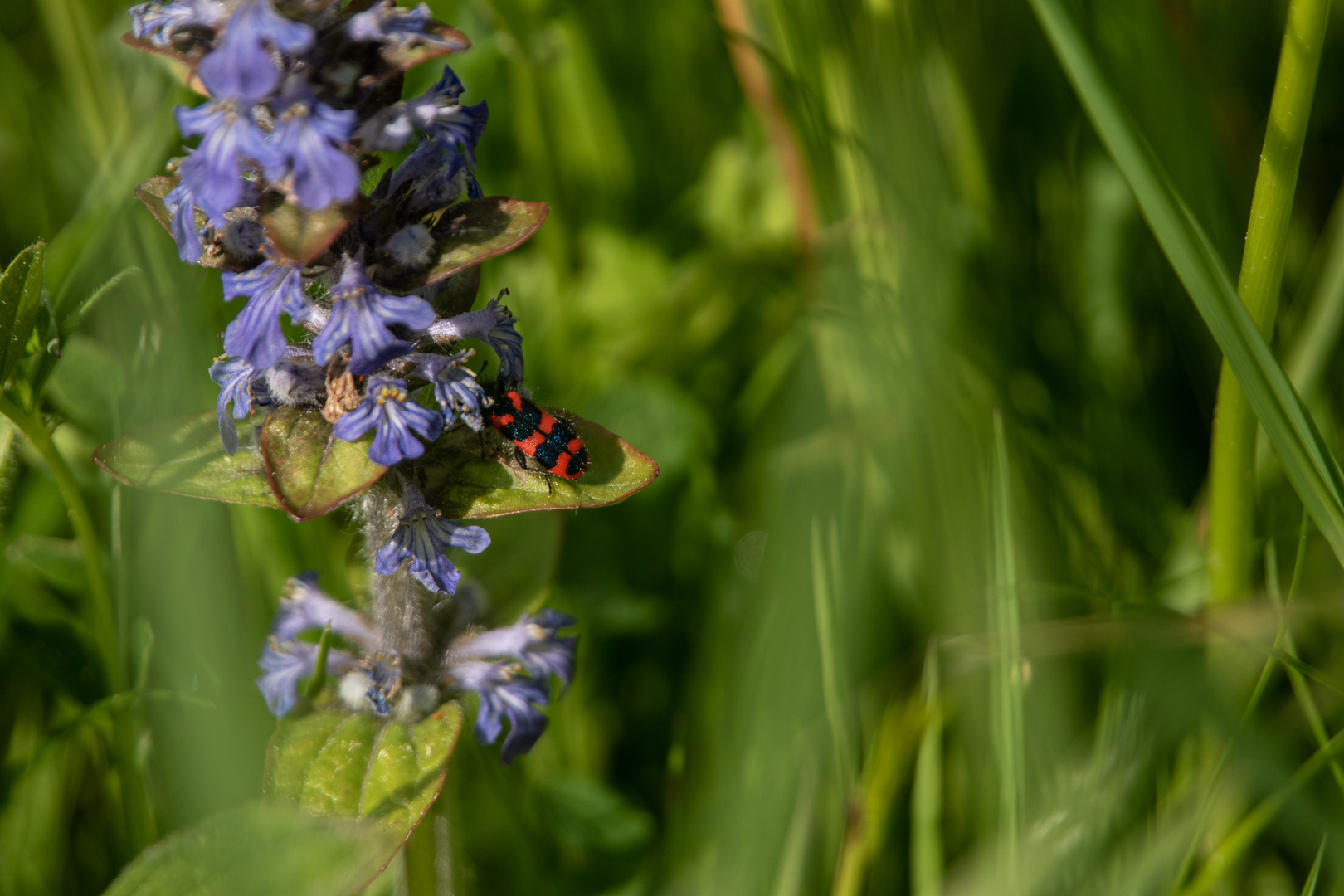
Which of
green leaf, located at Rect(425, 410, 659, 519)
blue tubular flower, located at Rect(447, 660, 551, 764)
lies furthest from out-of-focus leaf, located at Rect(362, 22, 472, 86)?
blue tubular flower, located at Rect(447, 660, 551, 764)

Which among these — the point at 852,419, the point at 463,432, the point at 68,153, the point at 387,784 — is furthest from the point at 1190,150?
the point at 68,153

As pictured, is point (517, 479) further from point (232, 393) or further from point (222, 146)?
point (222, 146)

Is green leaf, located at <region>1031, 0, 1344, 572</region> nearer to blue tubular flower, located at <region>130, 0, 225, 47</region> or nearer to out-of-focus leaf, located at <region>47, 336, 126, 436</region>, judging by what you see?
blue tubular flower, located at <region>130, 0, 225, 47</region>

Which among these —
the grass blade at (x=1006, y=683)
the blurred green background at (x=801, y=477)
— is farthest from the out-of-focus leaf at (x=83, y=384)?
the grass blade at (x=1006, y=683)

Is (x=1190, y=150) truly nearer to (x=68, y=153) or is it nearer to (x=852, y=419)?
(x=852, y=419)

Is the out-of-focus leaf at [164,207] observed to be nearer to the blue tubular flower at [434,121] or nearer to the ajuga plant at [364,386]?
the ajuga plant at [364,386]

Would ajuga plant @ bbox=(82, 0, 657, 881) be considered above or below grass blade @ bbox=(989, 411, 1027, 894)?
above
